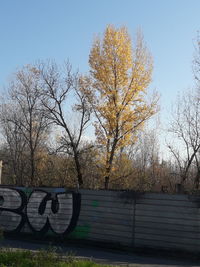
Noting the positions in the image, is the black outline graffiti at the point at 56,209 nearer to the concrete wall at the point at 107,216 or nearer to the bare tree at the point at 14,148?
the concrete wall at the point at 107,216

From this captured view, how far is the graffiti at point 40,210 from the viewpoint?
48.0ft

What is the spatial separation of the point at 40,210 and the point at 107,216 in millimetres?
3020

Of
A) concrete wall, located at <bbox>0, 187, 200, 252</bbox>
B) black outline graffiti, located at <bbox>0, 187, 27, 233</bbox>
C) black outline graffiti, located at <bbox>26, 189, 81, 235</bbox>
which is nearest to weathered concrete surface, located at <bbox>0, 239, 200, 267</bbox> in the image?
concrete wall, located at <bbox>0, 187, 200, 252</bbox>

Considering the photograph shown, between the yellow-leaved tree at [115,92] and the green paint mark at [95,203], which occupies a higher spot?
the yellow-leaved tree at [115,92]

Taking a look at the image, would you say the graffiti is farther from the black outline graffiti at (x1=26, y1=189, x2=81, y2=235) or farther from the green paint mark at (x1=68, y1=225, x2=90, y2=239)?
the green paint mark at (x1=68, y1=225, x2=90, y2=239)

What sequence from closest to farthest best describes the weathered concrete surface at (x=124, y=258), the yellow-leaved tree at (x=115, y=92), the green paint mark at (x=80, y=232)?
the weathered concrete surface at (x=124, y=258)
the green paint mark at (x=80, y=232)
the yellow-leaved tree at (x=115, y=92)

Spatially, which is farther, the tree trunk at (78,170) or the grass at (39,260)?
the tree trunk at (78,170)

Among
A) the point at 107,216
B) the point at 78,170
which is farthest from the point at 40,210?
the point at 78,170

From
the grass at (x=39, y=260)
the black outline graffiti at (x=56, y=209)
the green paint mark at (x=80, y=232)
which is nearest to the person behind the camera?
the grass at (x=39, y=260)

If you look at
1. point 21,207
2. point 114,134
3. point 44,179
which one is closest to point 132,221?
point 21,207

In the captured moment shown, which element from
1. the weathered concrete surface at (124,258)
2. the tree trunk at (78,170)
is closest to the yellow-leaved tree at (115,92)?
the tree trunk at (78,170)

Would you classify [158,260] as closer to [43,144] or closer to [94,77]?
[94,77]

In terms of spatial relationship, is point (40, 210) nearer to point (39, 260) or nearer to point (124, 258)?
point (124, 258)

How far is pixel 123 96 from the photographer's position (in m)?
28.3
